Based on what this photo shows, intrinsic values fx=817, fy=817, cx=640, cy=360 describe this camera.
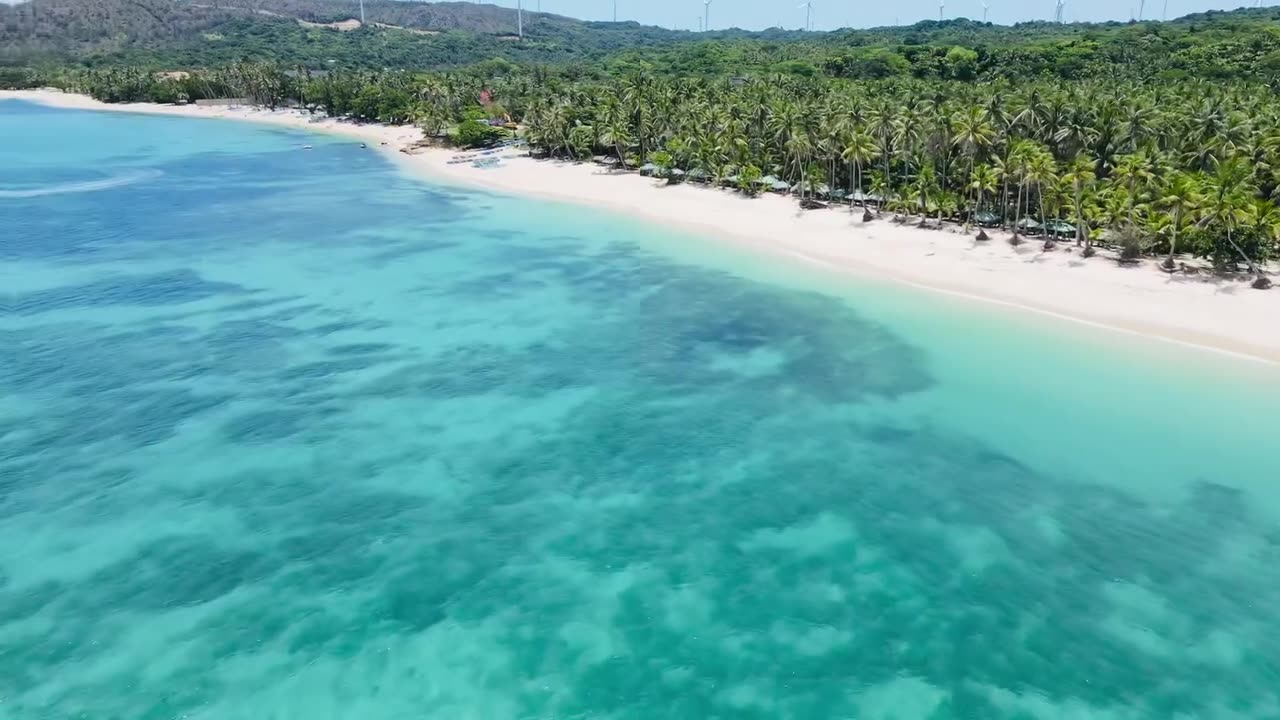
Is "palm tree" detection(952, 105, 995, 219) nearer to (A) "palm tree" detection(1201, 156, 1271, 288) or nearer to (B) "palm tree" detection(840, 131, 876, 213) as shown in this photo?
(B) "palm tree" detection(840, 131, 876, 213)

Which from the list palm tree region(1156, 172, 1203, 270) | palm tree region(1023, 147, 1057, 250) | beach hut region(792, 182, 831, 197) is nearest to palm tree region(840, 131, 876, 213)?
beach hut region(792, 182, 831, 197)

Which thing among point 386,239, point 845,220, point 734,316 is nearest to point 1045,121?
point 845,220

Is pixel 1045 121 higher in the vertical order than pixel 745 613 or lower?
higher

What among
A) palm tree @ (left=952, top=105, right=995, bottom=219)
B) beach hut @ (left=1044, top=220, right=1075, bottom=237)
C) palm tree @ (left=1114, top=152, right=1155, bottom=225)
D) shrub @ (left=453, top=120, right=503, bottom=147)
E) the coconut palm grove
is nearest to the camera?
palm tree @ (left=1114, top=152, right=1155, bottom=225)

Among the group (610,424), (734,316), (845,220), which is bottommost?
(610,424)

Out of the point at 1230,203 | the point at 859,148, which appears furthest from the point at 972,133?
the point at 1230,203

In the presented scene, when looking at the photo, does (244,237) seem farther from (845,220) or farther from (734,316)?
(845,220)

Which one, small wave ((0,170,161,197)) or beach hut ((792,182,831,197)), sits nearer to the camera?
beach hut ((792,182,831,197))
